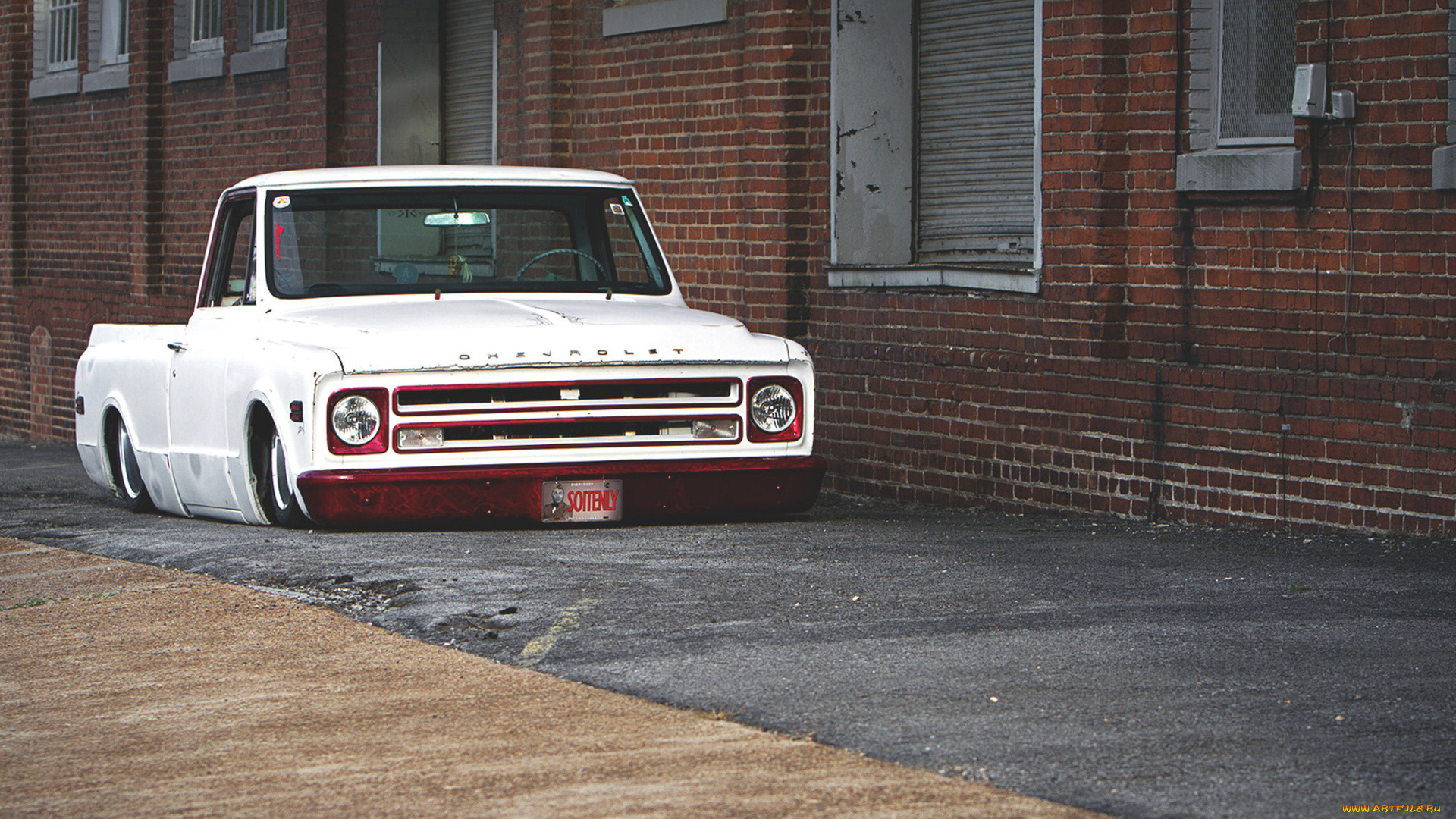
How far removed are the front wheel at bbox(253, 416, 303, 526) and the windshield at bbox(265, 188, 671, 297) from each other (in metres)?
0.78

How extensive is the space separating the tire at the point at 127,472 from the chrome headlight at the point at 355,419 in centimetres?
250

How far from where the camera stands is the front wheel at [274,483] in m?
8.34

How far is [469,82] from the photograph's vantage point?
16.1 meters

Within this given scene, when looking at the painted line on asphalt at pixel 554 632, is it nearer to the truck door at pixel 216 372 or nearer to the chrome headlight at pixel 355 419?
the chrome headlight at pixel 355 419

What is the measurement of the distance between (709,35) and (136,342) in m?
4.35

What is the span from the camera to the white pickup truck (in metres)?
8.00

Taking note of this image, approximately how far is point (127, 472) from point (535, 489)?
3.10 m

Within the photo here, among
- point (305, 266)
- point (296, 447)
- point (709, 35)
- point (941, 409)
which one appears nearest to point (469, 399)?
point (296, 447)

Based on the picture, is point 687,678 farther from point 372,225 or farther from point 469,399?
point 372,225

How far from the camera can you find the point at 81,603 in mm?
7090

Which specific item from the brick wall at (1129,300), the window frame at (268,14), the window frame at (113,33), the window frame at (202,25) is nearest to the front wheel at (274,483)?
the brick wall at (1129,300)

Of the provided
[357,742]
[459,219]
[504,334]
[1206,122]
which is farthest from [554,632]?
[1206,122]

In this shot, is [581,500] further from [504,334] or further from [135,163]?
[135,163]

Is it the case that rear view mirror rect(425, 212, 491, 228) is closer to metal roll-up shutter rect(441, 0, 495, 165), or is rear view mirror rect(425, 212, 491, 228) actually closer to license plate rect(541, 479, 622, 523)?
license plate rect(541, 479, 622, 523)
